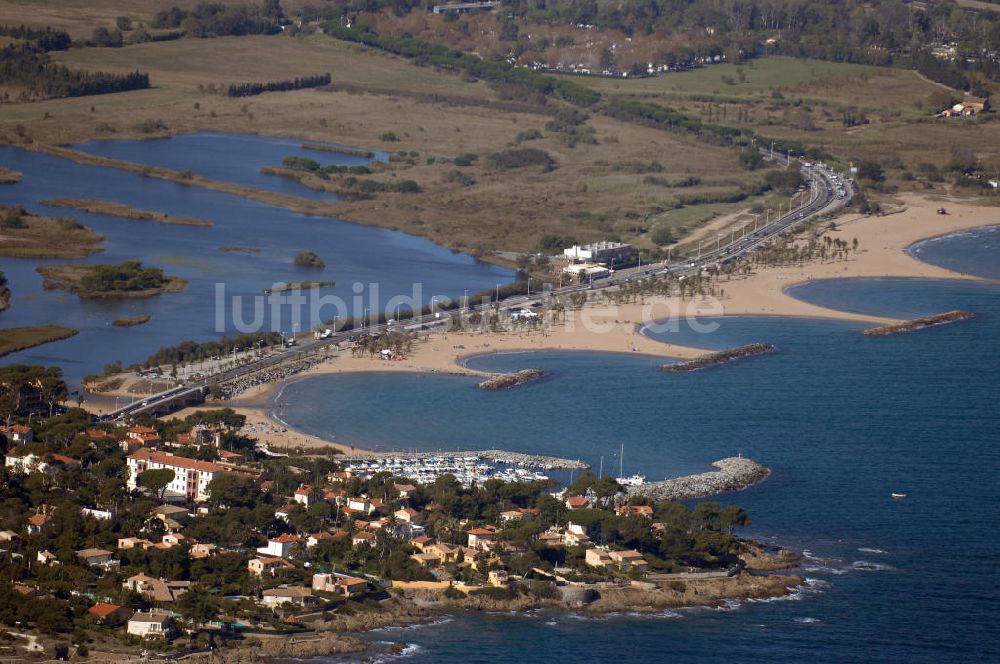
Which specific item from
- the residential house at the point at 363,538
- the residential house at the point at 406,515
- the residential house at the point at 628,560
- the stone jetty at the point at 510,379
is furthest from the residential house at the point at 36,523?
the stone jetty at the point at 510,379

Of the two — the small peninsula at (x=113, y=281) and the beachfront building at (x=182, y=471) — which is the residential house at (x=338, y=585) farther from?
the small peninsula at (x=113, y=281)

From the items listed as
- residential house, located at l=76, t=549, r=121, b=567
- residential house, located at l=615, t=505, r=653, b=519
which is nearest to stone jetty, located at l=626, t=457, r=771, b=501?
residential house, located at l=615, t=505, r=653, b=519

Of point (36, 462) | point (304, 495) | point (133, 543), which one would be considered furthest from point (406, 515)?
point (36, 462)

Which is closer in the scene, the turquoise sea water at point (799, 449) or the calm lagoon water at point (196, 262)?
Result: the turquoise sea water at point (799, 449)

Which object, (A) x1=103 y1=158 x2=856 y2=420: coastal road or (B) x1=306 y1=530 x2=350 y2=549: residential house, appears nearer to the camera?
(B) x1=306 y1=530 x2=350 y2=549: residential house

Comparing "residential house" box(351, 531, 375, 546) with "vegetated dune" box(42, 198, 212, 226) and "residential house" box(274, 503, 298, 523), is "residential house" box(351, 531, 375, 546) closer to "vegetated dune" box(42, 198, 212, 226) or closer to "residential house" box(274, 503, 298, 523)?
"residential house" box(274, 503, 298, 523)

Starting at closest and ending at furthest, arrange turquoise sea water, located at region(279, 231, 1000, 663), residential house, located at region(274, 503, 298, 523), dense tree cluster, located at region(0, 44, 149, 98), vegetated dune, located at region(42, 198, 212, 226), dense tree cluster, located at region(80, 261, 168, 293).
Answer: turquoise sea water, located at region(279, 231, 1000, 663), residential house, located at region(274, 503, 298, 523), dense tree cluster, located at region(80, 261, 168, 293), vegetated dune, located at region(42, 198, 212, 226), dense tree cluster, located at region(0, 44, 149, 98)

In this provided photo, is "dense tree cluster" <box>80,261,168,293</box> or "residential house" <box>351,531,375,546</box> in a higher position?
"dense tree cluster" <box>80,261,168,293</box>

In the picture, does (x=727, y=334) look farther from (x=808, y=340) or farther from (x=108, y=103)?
(x=108, y=103)
